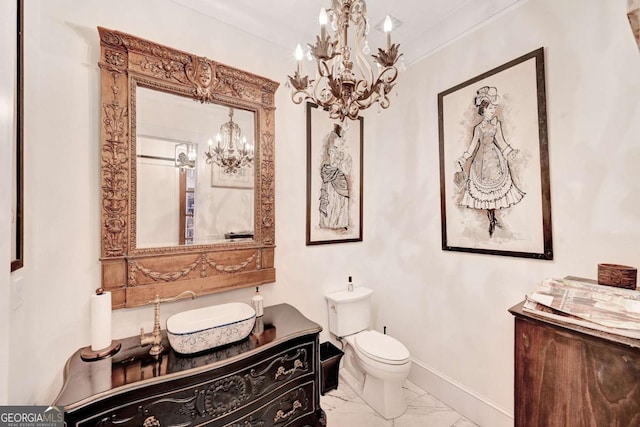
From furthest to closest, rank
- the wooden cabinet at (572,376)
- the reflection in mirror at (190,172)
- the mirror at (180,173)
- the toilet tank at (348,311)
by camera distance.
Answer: the toilet tank at (348,311), the reflection in mirror at (190,172), the mirror at (180,173), the wooden cabinet at (572,376)

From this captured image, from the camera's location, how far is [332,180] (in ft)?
8.09

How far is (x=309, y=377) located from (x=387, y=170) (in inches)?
74.2

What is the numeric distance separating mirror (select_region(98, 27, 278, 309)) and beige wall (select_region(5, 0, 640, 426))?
0.37 feet

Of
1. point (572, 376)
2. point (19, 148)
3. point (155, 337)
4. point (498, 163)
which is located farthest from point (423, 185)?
point (19, 148)

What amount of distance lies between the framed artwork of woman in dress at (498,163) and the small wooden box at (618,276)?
1.13 ft

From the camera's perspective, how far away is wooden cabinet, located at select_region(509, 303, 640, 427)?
0.91 meters

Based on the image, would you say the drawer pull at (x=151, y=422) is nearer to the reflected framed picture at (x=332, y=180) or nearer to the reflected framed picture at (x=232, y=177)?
the reflected framed picture at (x=232, y=177)

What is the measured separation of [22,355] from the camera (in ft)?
3.83

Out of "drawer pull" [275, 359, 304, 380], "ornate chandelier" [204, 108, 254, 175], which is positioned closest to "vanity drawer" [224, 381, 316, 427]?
"drawer pull" [275, 359, 304, 380]

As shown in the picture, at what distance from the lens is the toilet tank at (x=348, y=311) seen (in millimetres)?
2287

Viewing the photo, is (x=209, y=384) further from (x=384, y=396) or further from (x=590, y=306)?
(x=590, y=306)

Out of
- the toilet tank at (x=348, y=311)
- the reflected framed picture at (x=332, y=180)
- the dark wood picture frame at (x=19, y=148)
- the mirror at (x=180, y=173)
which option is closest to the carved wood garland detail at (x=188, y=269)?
the mirror at (x=180, y=173)

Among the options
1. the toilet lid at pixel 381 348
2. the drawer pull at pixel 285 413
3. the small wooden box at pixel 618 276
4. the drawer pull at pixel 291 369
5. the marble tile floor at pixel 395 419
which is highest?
the small wooden box at pixel 618 276

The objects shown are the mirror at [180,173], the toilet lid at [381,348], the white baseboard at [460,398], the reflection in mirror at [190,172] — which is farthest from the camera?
the toilet lid at [381,348]
